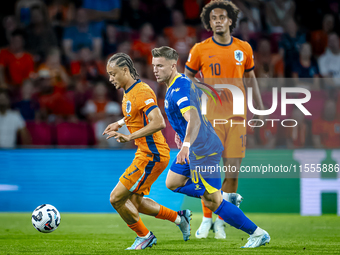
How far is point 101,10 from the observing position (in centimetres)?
1089

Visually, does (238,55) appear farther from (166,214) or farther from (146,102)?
(166,214)

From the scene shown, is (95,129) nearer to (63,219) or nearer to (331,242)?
(63,219)

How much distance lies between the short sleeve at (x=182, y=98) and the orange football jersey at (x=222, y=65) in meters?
1.14

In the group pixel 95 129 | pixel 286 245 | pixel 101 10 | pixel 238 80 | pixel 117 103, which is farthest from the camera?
pixel 101 10

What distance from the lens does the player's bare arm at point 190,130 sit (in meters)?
4.09

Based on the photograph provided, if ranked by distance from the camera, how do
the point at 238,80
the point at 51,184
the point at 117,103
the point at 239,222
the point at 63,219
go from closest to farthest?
the point at 239,222 < the point at 238,80 < the point at 63,219 < the point at 51,184 < the point at 117,103

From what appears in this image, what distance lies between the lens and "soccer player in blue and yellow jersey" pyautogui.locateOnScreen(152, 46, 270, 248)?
4.30 meters

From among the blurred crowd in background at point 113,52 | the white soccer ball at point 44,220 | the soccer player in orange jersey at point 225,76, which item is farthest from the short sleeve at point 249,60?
the white soccer ball at point 44,220

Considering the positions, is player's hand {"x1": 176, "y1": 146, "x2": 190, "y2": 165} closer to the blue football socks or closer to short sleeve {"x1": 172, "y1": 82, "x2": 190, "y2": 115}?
short sleeve {"x1": 172, "y1": 82, "x2": 190, "y2": 115}

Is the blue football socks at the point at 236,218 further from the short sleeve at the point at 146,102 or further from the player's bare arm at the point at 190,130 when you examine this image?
Result: the short sleeve at the point at 146,102

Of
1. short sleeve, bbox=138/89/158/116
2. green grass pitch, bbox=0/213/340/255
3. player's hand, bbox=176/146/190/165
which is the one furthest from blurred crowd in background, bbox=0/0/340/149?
player's hand, bbox=176/146/190/165

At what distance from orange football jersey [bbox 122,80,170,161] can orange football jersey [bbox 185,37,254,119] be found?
0.99 meters

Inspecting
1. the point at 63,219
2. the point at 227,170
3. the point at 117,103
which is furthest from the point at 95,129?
the point at 227,170

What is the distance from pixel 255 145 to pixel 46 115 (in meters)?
3.99
